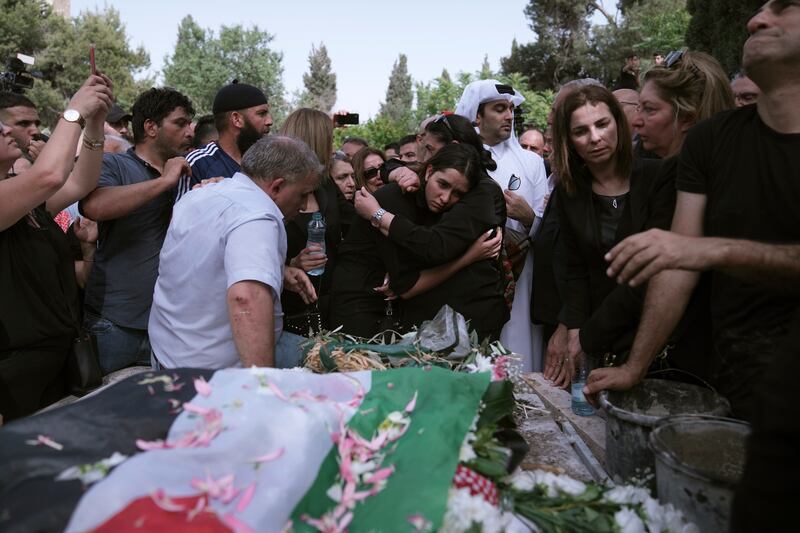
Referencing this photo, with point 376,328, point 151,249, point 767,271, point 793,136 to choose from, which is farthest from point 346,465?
point 151,249

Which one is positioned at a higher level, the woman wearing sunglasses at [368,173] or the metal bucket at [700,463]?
the woman wearing sunglasses at [368,173]

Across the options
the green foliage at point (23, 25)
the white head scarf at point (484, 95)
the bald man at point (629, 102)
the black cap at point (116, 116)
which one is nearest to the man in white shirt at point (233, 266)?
the white head scarf at point (484, 95)

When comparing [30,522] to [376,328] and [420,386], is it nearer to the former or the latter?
[420,386]

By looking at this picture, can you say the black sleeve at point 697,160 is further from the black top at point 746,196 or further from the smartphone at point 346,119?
the smartphone at point 346,119

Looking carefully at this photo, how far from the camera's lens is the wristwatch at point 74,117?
2875 millimetres

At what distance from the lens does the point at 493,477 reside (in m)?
1.65

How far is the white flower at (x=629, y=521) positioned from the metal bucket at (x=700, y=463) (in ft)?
0.38

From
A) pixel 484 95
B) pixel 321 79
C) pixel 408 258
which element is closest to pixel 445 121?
pixel 484 95

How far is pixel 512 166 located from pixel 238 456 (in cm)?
365

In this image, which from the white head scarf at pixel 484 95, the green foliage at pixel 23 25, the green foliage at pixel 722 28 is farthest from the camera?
the green foliage at pixel 23 25

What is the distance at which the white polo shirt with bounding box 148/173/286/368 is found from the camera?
2.45 metres

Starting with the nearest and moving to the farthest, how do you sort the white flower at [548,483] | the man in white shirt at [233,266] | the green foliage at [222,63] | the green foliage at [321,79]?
the white flower at [548,483] < the man in white shirt at [233,266] < the green foliage at [222,63] < the green foliage at [321,79]

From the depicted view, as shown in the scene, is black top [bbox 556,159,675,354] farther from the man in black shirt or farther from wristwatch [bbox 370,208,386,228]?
wristwatch [bbox 370,208,386,228]

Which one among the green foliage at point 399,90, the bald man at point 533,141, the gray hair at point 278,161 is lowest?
the gray hair at point 278,161
